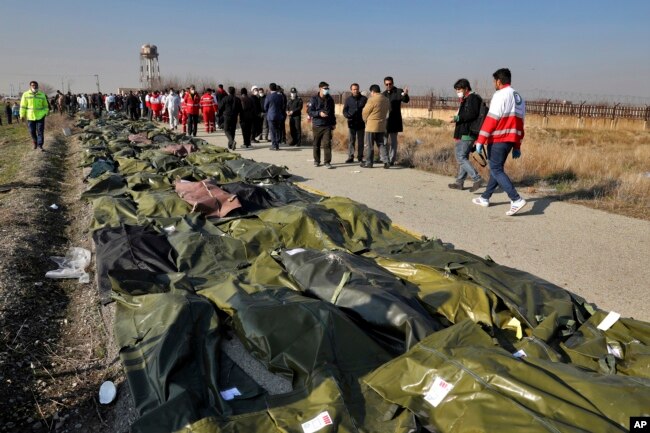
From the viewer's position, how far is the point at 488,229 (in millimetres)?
6078

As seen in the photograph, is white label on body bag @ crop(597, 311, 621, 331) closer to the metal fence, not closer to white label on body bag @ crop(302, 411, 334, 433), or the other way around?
white label on body bag @ crop(302, 411, 334, 433)

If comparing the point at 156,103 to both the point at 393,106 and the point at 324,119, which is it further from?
the point at 393,106

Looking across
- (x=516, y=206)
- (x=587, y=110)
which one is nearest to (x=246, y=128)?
(x=516, y=206)

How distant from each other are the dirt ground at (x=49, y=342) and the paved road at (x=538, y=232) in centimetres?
378

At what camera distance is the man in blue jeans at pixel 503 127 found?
21.0ft

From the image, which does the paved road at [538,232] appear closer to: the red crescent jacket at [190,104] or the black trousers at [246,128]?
the black trousers at [246,128]

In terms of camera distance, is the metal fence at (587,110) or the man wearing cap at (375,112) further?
the metal fence at (587,110)

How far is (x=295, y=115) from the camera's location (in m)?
14.1

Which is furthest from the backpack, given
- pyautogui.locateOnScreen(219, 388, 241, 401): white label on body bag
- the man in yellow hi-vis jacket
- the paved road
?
the man in yellow hi-vis jacket

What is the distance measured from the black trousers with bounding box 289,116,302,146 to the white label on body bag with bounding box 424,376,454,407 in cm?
1245

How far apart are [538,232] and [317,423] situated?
178 inches

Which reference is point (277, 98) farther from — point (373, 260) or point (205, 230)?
point (373, 260)

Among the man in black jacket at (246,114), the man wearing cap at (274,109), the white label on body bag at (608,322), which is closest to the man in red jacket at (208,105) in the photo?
the man in black jacket at (246,114)

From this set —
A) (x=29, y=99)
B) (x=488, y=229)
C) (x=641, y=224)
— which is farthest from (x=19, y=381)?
(x=29, y=99)
